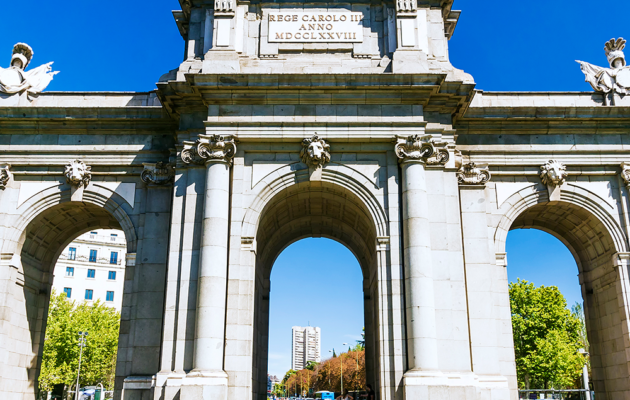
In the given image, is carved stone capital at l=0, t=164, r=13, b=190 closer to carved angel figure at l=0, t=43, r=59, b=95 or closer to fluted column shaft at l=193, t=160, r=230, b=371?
carved angel figure at l=0, t=43, r=59, b=95

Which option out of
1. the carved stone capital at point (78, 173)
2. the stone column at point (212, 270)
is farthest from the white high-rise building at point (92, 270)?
the stone column at point (212, 270)

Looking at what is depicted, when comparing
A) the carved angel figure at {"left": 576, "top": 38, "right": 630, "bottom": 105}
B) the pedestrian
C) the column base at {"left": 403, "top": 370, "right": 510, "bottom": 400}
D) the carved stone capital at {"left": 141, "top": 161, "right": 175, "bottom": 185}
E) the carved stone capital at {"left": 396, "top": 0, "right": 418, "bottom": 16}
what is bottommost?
the pedestrian

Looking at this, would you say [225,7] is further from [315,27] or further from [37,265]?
[37,265]

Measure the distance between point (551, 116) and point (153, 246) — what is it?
1638 centimetres

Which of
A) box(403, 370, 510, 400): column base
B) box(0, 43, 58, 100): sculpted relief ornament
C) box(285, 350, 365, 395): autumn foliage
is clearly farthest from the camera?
box(285, 350, 365, 395): autumn foliage

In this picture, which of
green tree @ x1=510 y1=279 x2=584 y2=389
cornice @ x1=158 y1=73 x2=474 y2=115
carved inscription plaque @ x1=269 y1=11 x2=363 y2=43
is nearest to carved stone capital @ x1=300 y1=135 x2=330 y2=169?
cornice @ x1=158 y1=73 x2=474 y2=115

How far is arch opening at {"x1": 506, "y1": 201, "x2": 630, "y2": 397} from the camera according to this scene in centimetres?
2217

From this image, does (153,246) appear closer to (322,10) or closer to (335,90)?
(335,90)

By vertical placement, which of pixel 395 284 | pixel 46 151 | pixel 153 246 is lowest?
pixel 395 284

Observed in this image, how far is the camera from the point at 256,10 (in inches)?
887

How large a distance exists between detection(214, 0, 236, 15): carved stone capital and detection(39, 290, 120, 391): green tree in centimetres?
4071

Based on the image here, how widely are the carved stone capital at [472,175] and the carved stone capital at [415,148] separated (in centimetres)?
270

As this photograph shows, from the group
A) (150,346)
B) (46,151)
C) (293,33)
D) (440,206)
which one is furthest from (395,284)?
(46,151)

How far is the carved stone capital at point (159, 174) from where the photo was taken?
2217cm
